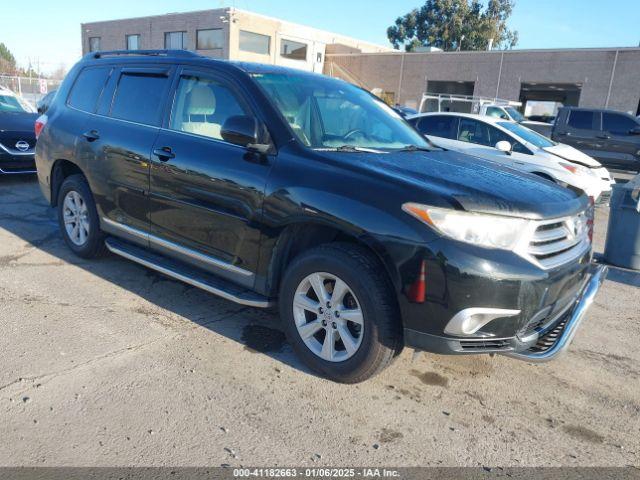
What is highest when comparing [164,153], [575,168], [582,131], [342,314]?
[582,131]

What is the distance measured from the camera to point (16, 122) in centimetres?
916

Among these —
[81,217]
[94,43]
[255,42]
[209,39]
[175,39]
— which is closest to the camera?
[81,217]

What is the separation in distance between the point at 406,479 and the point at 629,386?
6.30 feet

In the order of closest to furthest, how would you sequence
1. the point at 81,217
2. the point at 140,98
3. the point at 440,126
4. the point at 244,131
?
the point at 244,131, the point at 140,98, the point at 81,217, the point at 440,126

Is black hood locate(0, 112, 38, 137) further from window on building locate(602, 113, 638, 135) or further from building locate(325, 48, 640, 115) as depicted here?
building locate(325, 48, 640, 115)

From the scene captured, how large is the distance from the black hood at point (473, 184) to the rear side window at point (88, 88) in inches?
111

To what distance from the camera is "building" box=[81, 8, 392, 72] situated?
110ft

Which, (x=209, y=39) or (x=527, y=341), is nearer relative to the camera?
(x=527, y=341)

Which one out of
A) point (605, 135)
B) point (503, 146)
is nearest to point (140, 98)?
point (503, 146)

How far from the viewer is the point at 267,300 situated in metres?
3.65

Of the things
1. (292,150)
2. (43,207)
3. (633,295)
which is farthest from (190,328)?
(43,207)

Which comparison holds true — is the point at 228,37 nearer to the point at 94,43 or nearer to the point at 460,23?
the point at 94,43

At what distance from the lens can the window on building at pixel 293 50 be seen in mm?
37003

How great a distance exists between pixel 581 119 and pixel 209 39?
25.8m
